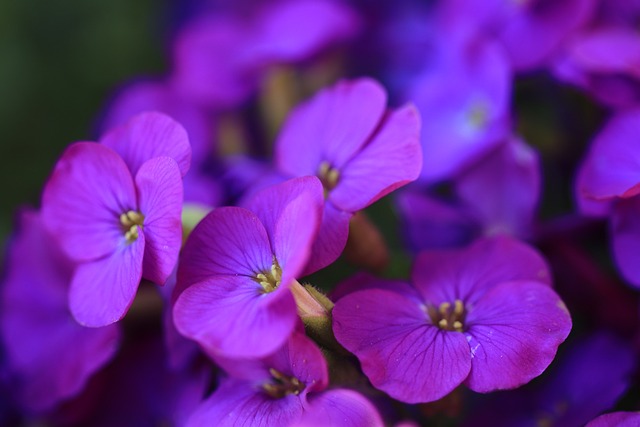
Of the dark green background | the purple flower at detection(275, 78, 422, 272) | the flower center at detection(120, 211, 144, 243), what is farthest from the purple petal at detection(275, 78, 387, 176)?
the dark green background

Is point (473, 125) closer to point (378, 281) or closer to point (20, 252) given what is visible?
point (378, 281)

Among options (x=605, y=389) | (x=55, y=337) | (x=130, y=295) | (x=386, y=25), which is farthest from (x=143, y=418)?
(x=386, y=25)

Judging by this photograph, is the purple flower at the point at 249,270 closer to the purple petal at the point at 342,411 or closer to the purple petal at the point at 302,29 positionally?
the purple petal at the point at 342,411

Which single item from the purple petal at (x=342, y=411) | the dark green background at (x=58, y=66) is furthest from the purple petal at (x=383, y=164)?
the dark green background at (x=58, y=66)

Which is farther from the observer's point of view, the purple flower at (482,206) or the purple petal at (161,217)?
the purple flower at (482,206)

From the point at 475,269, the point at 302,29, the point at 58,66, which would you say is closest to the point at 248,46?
the point at 302,29

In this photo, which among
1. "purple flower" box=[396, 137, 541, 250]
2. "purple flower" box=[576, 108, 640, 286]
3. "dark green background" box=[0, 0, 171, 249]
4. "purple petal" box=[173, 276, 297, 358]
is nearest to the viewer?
"purple petal" box=[173, 276, 297, 358]

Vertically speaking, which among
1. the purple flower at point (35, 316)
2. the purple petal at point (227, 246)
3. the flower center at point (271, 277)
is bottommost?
the purple flower at point (35, 316)

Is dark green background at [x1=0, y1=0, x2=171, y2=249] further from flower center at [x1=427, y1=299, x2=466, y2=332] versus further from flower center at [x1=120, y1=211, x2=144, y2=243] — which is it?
flower center at [x1=427, y1=299, x2=466, y2=332]
